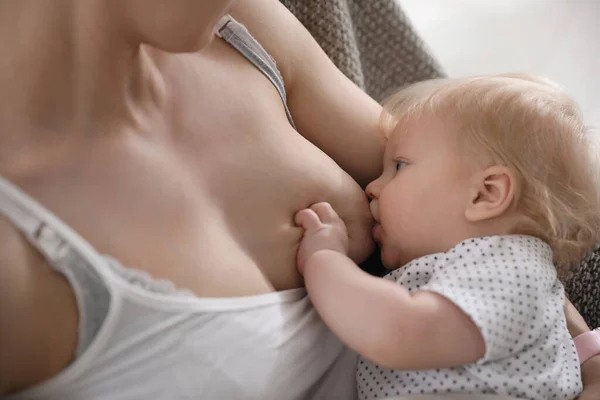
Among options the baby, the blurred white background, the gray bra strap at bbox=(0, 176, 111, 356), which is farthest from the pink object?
the blurred white background

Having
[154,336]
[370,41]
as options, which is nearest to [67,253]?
[154,336]

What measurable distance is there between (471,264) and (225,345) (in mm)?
269

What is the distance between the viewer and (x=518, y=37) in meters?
1.66

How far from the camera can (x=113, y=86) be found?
65cm

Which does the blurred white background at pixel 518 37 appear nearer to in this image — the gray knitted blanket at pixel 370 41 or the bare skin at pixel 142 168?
the gray knitted blanket at pixel 370 41

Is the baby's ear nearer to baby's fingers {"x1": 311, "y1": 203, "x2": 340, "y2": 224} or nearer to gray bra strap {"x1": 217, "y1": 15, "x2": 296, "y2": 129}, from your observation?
baby's fingers {"x1": 311, "y1": 203, "x2": 340, "y2": 224}

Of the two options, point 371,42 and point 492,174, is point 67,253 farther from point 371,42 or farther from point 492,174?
point 371,42

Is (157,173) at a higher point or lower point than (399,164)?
higher

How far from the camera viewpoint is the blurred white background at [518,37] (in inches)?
63.1

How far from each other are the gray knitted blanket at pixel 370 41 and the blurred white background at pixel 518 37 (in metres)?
0.47

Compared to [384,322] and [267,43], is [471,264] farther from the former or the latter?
[267,43]

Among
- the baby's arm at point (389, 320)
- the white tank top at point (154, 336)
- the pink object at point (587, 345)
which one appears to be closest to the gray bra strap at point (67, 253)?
the white tank top at point (154, 336)

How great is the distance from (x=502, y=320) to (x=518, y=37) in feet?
3.92

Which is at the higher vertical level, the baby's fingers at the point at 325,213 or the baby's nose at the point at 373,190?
the baby's fingers at the point at 325,213
